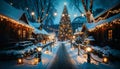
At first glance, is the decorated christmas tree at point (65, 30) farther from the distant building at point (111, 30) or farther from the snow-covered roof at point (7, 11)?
the snow-covered roof at point (7, 11)

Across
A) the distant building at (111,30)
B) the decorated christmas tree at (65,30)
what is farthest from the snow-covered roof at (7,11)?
the decorated christmas tree at (65,30)

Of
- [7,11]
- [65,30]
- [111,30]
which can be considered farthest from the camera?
[65,30]

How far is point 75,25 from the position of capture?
82.8m

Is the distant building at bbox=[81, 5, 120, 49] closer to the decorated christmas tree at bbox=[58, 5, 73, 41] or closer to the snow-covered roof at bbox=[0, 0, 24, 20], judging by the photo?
the snow-covered roof at bbox=[0, 0, 24, 20]

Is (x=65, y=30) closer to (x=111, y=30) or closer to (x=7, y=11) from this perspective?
(x=111, y=30)

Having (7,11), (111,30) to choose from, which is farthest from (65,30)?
(7,11)

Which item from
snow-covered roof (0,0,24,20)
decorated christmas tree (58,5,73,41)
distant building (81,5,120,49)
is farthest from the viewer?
decorated christmas tree (58,5,73,41)

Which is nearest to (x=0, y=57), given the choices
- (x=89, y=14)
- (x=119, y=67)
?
(x=119, y=67)

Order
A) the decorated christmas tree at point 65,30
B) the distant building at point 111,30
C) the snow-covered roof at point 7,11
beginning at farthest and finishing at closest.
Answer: the decorated christmas tree at point 65,30 → the snow-covered roof at point 7,11 → the distant building at point 111,30

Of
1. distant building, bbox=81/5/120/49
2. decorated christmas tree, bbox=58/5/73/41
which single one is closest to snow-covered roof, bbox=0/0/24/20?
distant building, bbox=81/5/120/49

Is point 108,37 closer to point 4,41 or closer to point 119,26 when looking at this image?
point 119,26

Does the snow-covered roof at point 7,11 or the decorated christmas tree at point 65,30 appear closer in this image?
the snow-covered roof at point 7,11

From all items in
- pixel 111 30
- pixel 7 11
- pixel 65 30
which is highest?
pixel 7 11

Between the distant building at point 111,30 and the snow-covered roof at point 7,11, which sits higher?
the snow-covered roof at point 7,11
